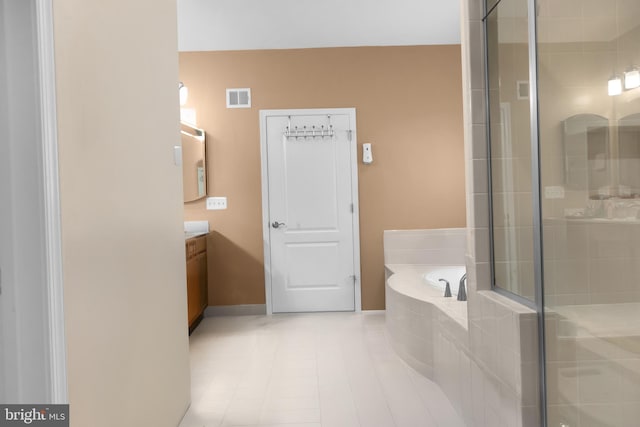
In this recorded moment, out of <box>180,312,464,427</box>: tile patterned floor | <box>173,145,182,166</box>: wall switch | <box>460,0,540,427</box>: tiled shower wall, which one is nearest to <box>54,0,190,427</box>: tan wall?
<box>173,145,182,166</box>: wall switch

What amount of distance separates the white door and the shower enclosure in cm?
304

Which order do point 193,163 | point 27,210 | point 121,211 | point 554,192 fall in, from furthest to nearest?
point 193,163
point 121,211
point 554,192
point 27,210

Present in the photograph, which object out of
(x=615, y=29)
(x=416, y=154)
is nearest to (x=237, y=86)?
(x=416, y=154)

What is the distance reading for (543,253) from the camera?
1726 millimetres

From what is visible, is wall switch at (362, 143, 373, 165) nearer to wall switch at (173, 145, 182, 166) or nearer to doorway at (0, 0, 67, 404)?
wall switch at (173, 145, 182, 166)

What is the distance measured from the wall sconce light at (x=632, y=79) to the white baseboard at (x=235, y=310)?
4.35 meters

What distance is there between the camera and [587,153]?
1406mm

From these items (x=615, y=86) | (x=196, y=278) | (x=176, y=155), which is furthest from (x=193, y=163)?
(x=615, y=86)

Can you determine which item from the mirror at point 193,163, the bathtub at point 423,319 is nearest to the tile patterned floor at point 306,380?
the bathtub at point 423,319

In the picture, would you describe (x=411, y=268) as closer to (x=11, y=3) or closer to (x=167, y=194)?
(x=167, y=194)

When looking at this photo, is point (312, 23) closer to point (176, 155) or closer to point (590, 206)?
point (176, 155)

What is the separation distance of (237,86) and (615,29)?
4269 millimetres

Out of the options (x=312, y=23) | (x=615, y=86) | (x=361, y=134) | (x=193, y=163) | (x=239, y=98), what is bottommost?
(x=615, y=86)

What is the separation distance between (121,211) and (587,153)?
165 cm
